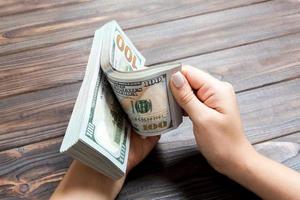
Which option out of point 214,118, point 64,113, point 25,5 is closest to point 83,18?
point 25,5

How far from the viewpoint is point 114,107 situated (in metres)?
0.75

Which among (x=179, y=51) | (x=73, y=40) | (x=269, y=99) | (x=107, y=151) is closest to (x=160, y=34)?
(x=179, y=51)

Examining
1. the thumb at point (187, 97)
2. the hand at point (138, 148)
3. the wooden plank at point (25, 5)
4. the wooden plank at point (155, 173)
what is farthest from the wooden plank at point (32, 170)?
the wooden plank at point (25, 5)

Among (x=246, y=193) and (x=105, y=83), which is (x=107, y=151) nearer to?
(x=105, y=83)

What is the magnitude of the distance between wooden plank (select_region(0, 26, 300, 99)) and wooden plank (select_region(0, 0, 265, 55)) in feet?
0.14

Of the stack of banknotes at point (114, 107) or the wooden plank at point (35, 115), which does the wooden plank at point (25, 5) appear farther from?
the stack of banknotes at point (114, 107)

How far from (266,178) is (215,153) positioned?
0.29ft

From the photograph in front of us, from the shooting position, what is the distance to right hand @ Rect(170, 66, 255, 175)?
71 centimetres

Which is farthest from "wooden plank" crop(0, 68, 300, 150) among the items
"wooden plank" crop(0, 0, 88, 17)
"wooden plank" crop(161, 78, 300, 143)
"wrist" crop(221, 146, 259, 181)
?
"wooden plank" crop(0, 0, 88, 17)

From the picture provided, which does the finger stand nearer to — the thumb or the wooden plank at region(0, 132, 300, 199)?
the thumb

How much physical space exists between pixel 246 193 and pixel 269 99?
216 millimetres

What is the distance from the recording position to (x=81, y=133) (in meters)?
0.63

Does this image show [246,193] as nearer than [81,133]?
No

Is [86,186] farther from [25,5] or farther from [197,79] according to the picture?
[25,5]
